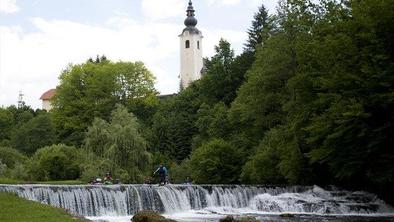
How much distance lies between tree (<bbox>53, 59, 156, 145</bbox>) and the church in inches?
1348

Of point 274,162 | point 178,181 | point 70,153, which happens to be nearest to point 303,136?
point 274,162

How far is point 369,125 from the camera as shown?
95.9ft

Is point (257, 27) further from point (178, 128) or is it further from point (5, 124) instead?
point (5, 124)

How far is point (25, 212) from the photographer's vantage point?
61.4ft

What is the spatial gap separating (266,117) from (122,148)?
11810 millimetres

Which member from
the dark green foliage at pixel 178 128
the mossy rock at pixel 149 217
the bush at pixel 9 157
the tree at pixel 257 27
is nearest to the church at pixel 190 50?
the dark green foliage at pixel 178 128

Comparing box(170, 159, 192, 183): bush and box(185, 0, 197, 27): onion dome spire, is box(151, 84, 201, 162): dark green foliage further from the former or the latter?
box(185, 0, 197, 27): onion dome spire

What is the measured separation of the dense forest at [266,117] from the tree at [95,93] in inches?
7.6

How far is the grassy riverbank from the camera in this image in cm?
1725

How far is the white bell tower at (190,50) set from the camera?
384 ft

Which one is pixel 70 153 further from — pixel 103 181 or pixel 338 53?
pixel 338 53

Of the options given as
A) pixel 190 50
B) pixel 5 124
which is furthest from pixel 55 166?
pixel 190 50

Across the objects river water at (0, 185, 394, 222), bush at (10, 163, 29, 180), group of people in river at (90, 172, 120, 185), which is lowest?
river water at (0, 185, 394, 222)

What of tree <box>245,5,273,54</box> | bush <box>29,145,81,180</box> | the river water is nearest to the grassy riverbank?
the river water
